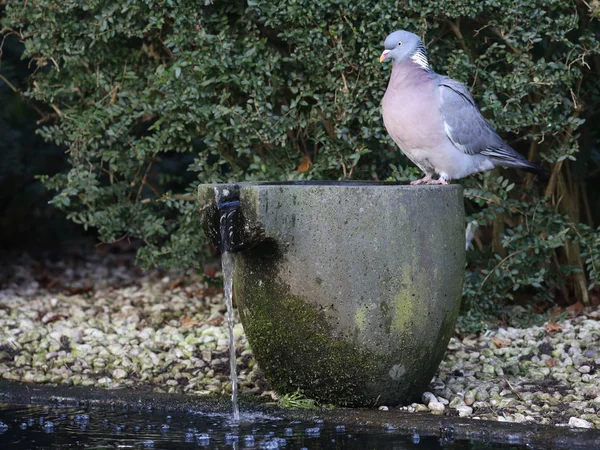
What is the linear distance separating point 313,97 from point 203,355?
1.50m

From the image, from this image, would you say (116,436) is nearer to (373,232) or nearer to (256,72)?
(373,232)

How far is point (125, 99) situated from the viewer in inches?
209

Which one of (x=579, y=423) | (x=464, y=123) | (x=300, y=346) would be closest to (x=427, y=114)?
(x=464, y=123)

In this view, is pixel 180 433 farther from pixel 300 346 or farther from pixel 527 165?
pixel 527 165

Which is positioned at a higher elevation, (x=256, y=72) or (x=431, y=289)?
(x=256, y=72)

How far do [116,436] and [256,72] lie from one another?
227 cm

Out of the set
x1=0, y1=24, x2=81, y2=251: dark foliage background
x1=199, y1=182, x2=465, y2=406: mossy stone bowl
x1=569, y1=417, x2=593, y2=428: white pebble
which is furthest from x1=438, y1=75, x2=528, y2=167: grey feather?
x1=0, y1=24, x2=81, y2=251: dark foliage background

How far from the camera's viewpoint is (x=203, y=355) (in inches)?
180

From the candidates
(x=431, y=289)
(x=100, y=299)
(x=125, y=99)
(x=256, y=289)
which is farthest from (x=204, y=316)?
(x=431, y=289)

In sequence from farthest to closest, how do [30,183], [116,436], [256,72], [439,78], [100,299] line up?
[30,183] → [100,299] → [256,72] → [439,78] → [116,436]

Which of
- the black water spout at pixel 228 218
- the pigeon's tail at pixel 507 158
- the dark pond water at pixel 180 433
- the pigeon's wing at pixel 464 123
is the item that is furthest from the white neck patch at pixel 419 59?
the dark pond water at pixel 180 433

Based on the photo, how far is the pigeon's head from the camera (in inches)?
157

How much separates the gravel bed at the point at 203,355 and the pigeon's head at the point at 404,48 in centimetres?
146

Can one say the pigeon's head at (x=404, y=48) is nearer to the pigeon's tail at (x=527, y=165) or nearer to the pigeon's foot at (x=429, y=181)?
the pigeon's foot at (x=429, y=181)
